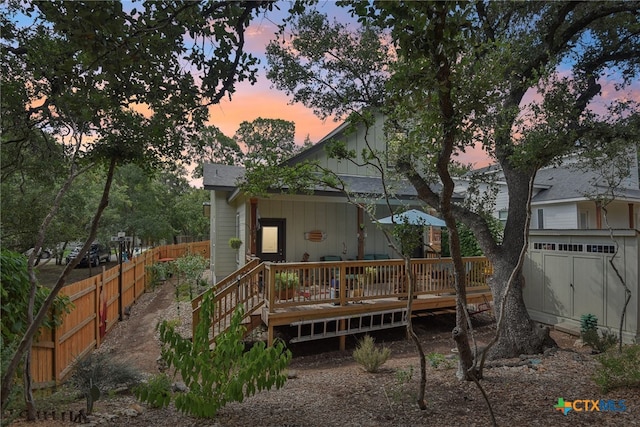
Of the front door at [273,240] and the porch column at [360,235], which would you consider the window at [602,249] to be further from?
the front door at [273,240]

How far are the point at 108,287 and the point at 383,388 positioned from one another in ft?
23.0

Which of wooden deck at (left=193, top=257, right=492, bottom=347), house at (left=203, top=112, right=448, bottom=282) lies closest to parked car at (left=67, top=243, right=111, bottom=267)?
house at (left=203, top=112, right=448, bottom=282)

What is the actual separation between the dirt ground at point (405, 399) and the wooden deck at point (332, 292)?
3.60ft

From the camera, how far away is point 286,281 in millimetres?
7555

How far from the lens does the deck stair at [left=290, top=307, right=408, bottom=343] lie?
7.52m

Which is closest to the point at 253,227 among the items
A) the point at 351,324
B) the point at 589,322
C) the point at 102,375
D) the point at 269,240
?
the point at 269,240

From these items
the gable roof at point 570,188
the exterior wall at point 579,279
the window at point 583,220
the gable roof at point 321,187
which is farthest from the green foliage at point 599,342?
the window at point 583,220

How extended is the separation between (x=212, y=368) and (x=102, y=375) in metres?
2.18

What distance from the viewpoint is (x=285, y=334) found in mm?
7633

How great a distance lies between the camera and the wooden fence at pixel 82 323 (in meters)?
4.94

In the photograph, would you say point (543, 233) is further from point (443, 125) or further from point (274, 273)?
point (443, 125)

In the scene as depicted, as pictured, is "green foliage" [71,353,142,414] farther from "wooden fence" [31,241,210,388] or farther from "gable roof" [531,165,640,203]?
"gable roof" [531,165,640,203]

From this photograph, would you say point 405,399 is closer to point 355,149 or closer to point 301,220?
point 301,220

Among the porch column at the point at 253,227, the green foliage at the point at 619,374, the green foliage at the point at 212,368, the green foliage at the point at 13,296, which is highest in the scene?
the porch column at the point at 253,227
